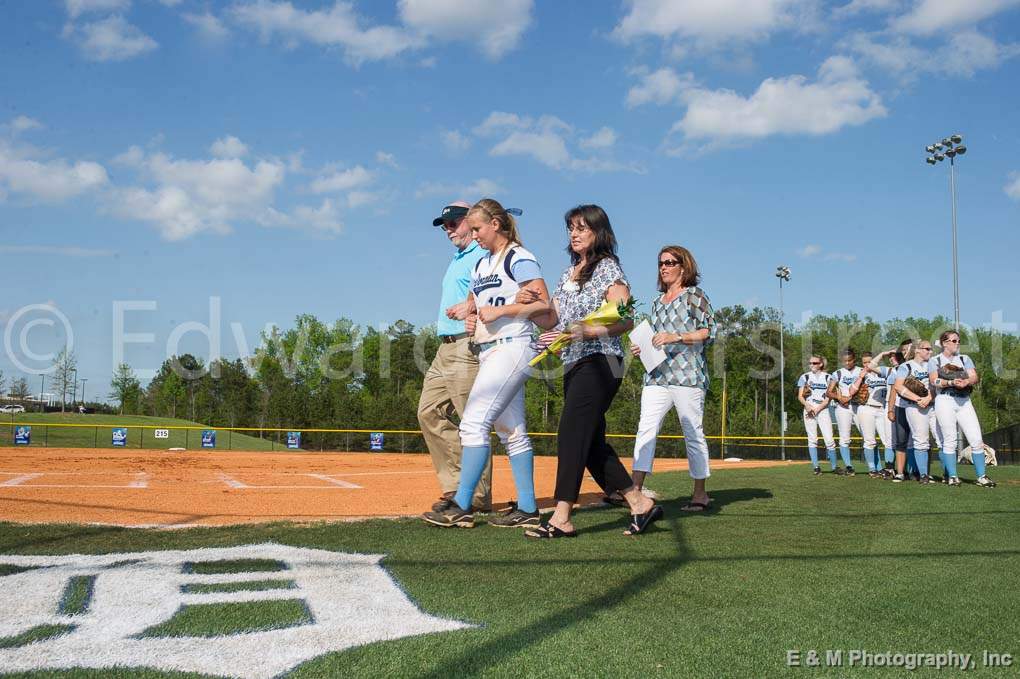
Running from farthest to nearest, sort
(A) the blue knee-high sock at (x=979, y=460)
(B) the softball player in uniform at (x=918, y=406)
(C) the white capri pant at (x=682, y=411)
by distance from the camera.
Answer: (B) the softball player in uniform at (x=918, y=406) → (A) the blue knee-high sock at (x=979, y=460) → (C) the white capri pant at (x=682, y=411)

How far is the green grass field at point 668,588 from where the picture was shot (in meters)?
2.26

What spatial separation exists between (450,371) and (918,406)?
21.3 ft

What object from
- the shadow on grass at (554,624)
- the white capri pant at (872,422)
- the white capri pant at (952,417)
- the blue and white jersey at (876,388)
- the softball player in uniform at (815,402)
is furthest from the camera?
the softball player in uniform at (815,402)

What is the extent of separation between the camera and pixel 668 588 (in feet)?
10.4

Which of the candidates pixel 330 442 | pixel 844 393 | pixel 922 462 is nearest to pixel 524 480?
pixel 922 462

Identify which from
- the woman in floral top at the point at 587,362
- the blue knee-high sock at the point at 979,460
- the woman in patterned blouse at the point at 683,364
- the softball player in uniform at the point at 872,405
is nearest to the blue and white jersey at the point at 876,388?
the softball player in uniform at the point at 872,405

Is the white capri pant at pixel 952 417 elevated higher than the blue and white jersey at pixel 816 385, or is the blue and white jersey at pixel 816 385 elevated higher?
the blue and white jersey at pixel 816 385

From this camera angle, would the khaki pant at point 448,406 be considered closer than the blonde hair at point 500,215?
No

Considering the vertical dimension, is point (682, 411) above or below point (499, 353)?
below

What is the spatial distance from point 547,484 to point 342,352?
62674 millimetres

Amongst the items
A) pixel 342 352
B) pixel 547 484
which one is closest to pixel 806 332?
pixel 342 352

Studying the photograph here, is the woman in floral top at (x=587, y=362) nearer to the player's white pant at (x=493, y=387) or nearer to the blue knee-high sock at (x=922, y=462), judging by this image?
the player's white pant at (x=493, y=387)

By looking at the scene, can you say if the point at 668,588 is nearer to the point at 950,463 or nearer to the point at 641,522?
the point at 641,522

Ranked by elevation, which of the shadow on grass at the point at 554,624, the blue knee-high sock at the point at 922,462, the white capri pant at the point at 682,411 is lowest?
the blue knee-high sock at the point at 922,462
